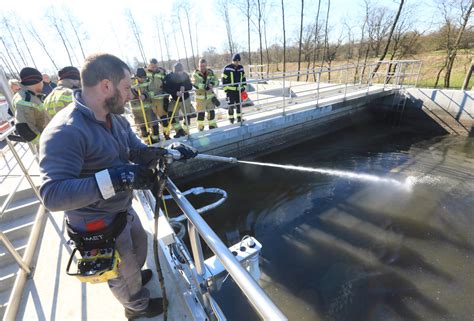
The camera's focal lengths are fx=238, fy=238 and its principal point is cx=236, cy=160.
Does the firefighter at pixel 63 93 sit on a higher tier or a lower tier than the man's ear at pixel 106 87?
lower

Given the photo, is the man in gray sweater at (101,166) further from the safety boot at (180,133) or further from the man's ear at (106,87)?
the safety boot at (180,133)

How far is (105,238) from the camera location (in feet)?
4.94

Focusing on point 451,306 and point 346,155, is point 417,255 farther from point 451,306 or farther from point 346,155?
point 346,155

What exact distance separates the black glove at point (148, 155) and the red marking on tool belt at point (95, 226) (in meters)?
0.45

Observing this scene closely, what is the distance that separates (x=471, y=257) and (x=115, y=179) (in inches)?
206

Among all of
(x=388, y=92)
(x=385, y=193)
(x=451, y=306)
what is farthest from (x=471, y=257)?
(x=388, y=92)

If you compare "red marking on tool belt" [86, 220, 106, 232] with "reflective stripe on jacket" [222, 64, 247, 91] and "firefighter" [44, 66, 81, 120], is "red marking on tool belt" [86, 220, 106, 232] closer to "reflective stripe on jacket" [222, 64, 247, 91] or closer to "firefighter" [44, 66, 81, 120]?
"firefighter" [44, 66, 81, 120]

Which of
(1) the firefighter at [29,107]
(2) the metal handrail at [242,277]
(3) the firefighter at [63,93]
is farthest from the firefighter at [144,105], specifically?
(2) the metal handrail at [242,277]

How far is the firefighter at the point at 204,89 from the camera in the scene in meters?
6.35

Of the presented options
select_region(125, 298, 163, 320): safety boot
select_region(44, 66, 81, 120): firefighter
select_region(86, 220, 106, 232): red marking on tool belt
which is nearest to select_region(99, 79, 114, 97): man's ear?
select_region(86, 220, 106, 232): red marking on tool belt

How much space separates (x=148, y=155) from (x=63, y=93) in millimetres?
2146

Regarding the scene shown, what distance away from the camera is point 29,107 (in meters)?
3.30

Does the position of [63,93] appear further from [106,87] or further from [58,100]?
[106,87]

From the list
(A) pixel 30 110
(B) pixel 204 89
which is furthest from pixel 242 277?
(B) pixel 204 89
